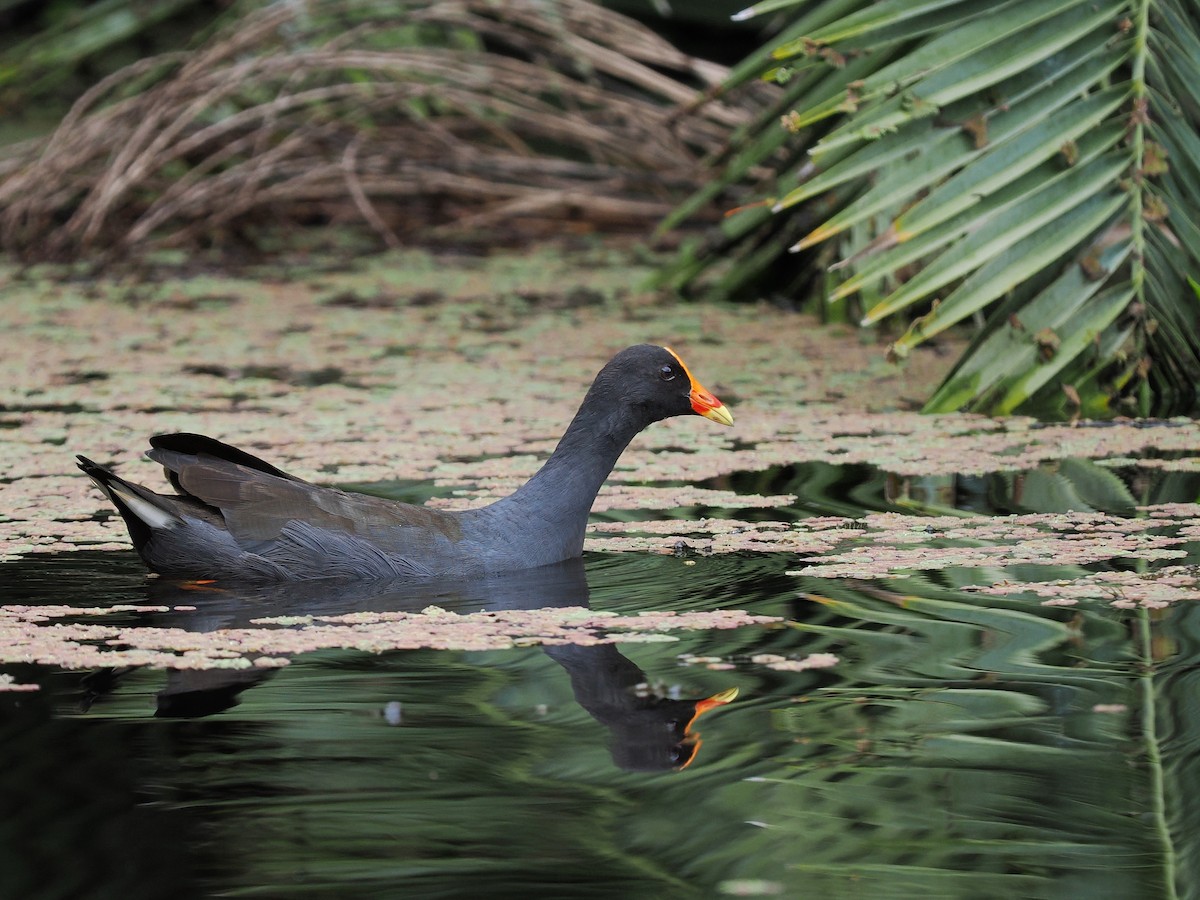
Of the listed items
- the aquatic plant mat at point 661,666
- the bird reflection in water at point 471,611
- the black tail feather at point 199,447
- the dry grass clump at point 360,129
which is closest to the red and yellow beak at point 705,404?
the aquatic plant mat at point 661,666

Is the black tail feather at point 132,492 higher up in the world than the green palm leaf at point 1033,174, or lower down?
lower down

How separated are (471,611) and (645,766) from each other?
0.88 meters

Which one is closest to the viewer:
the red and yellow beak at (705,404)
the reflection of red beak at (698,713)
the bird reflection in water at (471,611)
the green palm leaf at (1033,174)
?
the reflection of red beak at (698,713)

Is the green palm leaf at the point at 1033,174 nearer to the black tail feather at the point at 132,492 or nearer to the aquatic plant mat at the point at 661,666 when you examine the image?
the aquatic plant mat at the point at 661,666

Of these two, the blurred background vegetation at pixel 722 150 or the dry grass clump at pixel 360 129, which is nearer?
the blurred background vegetation at pixel 722 150

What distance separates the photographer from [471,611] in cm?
336

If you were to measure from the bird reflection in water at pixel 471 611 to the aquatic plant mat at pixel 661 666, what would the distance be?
0.01 m

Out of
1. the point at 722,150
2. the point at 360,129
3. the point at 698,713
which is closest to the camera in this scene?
the point at 698,713

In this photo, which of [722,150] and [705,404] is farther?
[722,150]

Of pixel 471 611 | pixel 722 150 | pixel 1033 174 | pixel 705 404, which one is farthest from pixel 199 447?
pixel 722 150

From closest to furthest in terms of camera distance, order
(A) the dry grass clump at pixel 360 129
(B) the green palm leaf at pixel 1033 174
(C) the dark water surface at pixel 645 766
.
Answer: (C) the dark water surface at pixel 645 766, (B) the green palm leaf at pixel 1033 174, (A) the dry grass clump at pixel 360 129

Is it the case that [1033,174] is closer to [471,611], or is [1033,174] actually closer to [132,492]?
[471,611]

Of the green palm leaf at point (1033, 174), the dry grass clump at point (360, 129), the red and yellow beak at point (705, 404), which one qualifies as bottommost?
the red and yellow beak at point (705, 404)

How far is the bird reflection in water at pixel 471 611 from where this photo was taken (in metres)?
2.69
